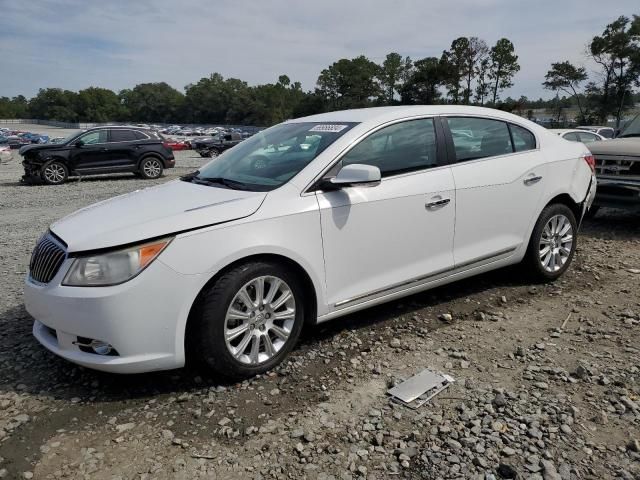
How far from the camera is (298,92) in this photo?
12738 centimetres

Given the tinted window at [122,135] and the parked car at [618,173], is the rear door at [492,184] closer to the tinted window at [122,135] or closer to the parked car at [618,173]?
the parked car at [618,173]

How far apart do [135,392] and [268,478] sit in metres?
1.15

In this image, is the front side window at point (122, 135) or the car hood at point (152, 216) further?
the front side window at point (122, 135)

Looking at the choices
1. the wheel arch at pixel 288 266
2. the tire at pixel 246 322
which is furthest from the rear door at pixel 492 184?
the tire at pixel 246 322

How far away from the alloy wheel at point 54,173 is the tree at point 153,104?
14084cm

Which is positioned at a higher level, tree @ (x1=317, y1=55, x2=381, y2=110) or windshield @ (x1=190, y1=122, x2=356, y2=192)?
tree @ (x1=317, y1=55, x2=381, y2=110)

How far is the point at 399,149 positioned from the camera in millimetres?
3768

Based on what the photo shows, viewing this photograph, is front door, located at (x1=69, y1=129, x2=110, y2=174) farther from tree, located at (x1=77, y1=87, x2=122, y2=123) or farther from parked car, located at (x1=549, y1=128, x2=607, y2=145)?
tree, located at (x1=77, y1=87, x2=122, y2=123)

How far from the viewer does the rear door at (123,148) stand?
48.6 feet

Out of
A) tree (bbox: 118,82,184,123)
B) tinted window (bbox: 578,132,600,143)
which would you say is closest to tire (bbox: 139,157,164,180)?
tinted window (bbox: 578,132,600,143)

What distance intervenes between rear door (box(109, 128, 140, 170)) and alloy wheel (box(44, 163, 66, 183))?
136 cm

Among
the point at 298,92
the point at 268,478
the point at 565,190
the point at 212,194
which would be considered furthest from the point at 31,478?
the point at 298,92

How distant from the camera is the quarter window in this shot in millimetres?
14945

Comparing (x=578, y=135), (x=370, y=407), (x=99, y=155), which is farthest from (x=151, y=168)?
(x=370, y=407)
